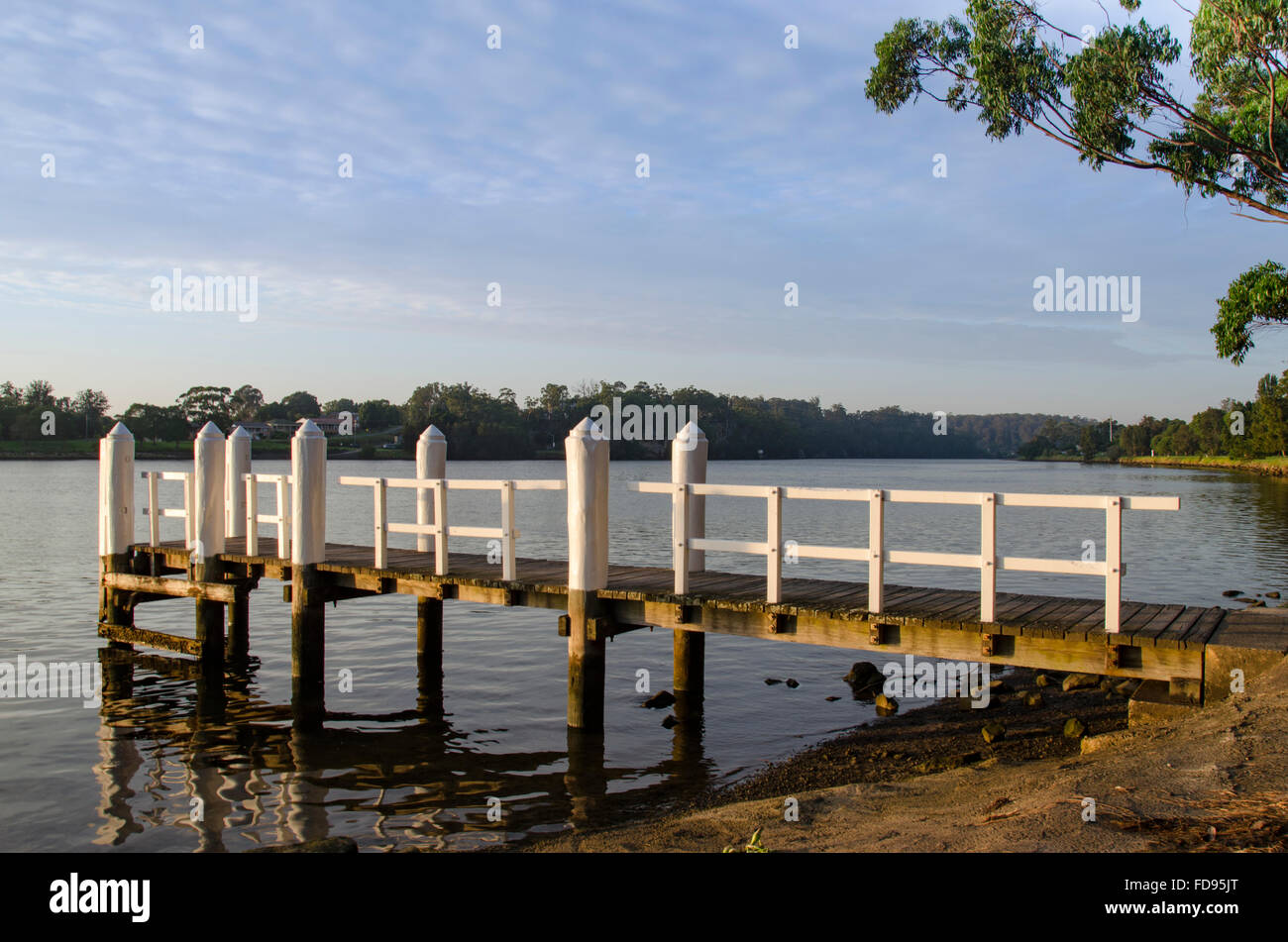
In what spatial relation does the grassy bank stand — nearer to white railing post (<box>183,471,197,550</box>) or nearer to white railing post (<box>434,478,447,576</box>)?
white railing post (<box>434,478,447,576</box>)

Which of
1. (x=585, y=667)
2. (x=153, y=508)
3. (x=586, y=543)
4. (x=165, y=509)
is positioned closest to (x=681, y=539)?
(x=586, y=543)

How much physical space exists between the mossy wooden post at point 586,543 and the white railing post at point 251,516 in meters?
6.28

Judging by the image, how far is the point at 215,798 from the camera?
1000 cm

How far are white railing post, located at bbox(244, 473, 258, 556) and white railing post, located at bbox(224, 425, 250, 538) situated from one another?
13 cm

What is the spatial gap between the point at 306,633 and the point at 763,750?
6698 mm

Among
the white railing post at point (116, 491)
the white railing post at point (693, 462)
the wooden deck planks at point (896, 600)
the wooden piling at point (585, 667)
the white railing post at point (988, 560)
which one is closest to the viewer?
the wooden deck planks at point (896, 600)

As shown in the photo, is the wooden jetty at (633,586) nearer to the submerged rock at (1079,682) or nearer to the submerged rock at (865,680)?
the submerged rock at (865,680)

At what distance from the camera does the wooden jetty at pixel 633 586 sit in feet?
27.0

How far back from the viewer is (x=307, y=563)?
43.3 ft

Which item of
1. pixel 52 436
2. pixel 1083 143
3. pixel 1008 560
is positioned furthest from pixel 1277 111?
pixel 52 436

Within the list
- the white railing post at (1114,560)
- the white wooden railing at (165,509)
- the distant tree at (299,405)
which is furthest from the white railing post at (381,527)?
the distant tree at (299,405)
